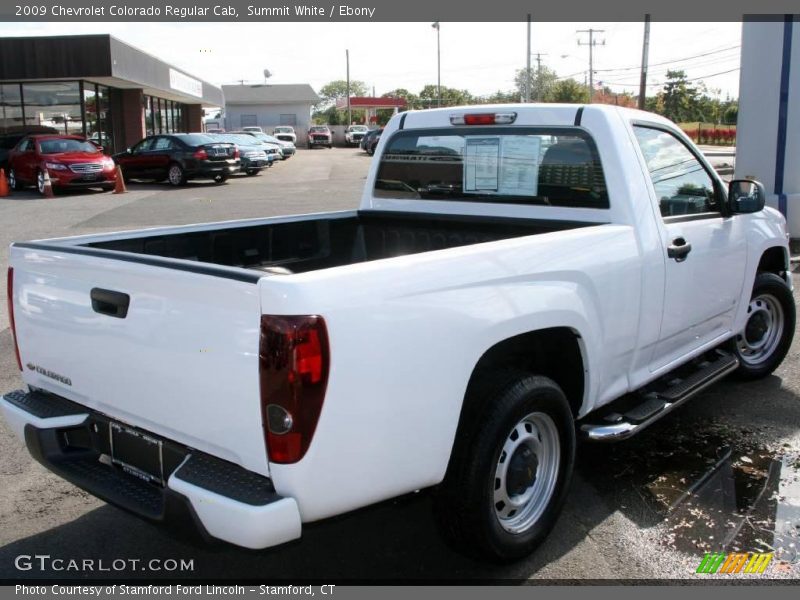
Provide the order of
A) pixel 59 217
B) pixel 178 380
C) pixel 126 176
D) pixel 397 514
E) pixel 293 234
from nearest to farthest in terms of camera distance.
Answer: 1. pixel 178 380
2. pixel 397 514
3. pixel 293 234
4. pixel 59 217
5. pixel 126 176

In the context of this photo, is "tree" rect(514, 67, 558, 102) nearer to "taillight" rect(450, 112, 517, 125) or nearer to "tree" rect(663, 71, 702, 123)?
"tree" rect(663, 71, 702, 123)

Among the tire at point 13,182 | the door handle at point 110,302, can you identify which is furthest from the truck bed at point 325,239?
the tire at point 13,182

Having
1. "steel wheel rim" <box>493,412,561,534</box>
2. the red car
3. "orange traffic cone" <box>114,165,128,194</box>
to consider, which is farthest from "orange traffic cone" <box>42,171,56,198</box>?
"steel wheel rim" <box>493,412,561,534</box>

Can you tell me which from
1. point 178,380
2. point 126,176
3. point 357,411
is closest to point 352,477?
point 357,411

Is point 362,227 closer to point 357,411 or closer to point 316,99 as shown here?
point 357,411

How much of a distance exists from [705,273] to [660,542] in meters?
1.66

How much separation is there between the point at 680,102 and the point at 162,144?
9322 cm

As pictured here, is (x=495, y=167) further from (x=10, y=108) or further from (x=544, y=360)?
(x=10, y=108)

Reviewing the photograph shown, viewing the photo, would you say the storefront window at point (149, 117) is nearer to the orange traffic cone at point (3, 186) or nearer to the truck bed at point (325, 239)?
the orange traffic cone at point (3, 186)

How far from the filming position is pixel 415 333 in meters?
2.72

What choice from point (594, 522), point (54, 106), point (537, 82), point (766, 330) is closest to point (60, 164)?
point (54, 106)

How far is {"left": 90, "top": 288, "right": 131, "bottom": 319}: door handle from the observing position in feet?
9.59

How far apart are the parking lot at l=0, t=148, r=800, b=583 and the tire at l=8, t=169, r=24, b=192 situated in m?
20.2

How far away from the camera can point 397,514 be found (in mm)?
3941
